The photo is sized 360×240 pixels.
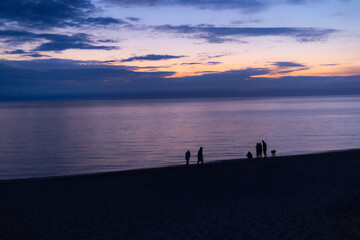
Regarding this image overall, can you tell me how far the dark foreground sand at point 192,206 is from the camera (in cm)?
938

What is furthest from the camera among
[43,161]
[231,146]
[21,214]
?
[231,146]

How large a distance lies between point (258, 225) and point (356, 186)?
654 centimetres

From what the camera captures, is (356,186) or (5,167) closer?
(356,186)

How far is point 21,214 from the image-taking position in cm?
1188

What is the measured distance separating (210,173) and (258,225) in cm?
1004

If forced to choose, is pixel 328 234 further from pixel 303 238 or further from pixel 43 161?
pixel 43 161

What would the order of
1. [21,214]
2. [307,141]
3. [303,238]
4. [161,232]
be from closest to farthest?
[303,238] < [161,232] < [21,214] < [307,141]

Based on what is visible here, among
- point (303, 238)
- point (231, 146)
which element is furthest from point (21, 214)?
point (231, 146)

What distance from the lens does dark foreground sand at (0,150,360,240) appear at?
30.8ft

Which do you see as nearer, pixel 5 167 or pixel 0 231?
pixel 0 231

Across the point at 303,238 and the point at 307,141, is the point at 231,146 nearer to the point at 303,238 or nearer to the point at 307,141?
the point at 307,141

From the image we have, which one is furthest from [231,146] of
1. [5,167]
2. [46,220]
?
[46,220]

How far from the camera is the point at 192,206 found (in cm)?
1230

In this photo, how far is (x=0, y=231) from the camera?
10.1 metres
